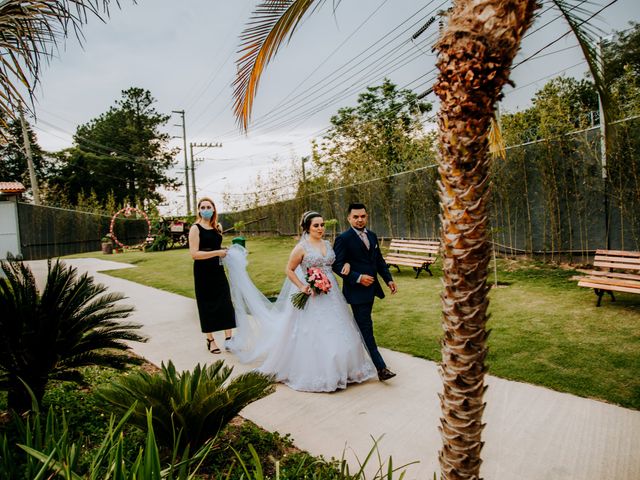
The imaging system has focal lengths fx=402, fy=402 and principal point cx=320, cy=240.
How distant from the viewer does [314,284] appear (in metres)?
4.11

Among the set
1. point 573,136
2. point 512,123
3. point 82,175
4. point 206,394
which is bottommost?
point 206,394

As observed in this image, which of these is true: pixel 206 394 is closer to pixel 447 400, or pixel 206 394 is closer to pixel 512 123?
pixel 447 400

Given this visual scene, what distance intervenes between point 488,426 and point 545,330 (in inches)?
109

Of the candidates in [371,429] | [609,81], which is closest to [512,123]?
[609,81]

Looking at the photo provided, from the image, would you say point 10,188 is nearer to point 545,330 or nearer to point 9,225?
point 9,225

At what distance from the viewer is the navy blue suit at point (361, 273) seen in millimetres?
4012

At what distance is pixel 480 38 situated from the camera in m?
1.58

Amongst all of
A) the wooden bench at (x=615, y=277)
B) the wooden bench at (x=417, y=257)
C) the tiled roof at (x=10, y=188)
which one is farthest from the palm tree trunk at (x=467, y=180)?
the tiled roof at (x=10, y=188)

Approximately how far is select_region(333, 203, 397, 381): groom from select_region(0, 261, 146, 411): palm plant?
2025 mm

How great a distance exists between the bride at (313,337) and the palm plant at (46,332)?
4.82 feet

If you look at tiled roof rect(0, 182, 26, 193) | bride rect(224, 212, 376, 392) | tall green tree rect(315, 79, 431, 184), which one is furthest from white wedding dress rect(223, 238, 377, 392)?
tiled roof rect(0, 182, 26, 193)

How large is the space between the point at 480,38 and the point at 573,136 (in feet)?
27.0

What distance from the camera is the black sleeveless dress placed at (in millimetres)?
5195

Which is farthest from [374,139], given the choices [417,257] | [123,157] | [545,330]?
[123,157]
